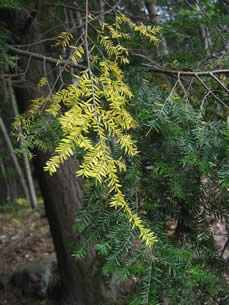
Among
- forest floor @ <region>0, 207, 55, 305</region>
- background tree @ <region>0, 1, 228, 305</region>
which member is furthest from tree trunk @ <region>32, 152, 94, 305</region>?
background tree @ <region>0, 1, 228, 305</region>

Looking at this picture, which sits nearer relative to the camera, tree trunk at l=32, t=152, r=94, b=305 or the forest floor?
tree trunk at l=32, t=152, r=94, b=305

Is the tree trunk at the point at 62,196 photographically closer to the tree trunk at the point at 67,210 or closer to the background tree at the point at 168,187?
the tree trunk at the point at 67,210

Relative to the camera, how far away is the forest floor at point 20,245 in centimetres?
452

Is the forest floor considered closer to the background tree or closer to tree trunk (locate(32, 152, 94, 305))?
tree trunk (locate(32, 152, 94, 305))

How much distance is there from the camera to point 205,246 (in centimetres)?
172

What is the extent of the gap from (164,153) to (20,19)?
2.68 metres

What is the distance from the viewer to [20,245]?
6.09 metres

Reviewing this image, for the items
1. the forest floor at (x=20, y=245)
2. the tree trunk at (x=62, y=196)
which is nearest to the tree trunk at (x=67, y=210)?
the tree trunk at (x=62, y=196)

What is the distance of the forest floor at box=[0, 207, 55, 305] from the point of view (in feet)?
14.8

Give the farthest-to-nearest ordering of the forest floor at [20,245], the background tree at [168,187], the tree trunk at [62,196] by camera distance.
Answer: the forest floor at [20,245], the tree trunk at [62,196], the background tree at [168,187]

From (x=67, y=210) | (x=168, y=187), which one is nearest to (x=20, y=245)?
(x=67, y=210)

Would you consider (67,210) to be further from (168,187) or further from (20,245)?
(20,245)

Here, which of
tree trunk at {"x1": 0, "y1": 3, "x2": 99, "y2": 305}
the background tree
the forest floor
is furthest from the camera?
the forest floor

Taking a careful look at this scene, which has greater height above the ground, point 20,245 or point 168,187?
point 168,187
